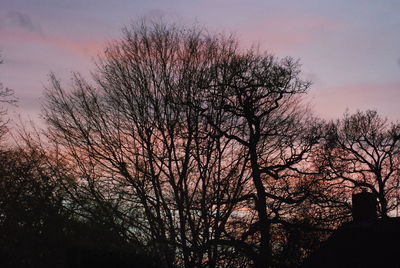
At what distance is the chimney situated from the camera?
24.2m

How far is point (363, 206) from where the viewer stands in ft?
80.1

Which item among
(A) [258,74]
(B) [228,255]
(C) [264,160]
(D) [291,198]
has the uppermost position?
(A) [258,74]

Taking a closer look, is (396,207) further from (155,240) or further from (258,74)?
(155,240)

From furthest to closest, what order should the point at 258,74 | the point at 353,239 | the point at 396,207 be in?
the point at 396,207
the point at 258,74
the point at 353,239

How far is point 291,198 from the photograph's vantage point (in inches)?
981

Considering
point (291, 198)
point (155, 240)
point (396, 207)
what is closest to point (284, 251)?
point (291, 198)

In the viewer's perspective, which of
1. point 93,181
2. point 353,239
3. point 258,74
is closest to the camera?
point 353,239

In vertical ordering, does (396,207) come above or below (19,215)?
above

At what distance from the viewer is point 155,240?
23172 millimetres

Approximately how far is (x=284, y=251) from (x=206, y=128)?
766cm

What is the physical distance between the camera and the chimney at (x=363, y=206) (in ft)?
79.4

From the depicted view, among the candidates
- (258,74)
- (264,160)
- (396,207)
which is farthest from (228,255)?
(396,207)

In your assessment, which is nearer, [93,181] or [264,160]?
[93,181]

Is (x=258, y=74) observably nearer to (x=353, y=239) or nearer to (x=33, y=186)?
(x=353, y=239)
